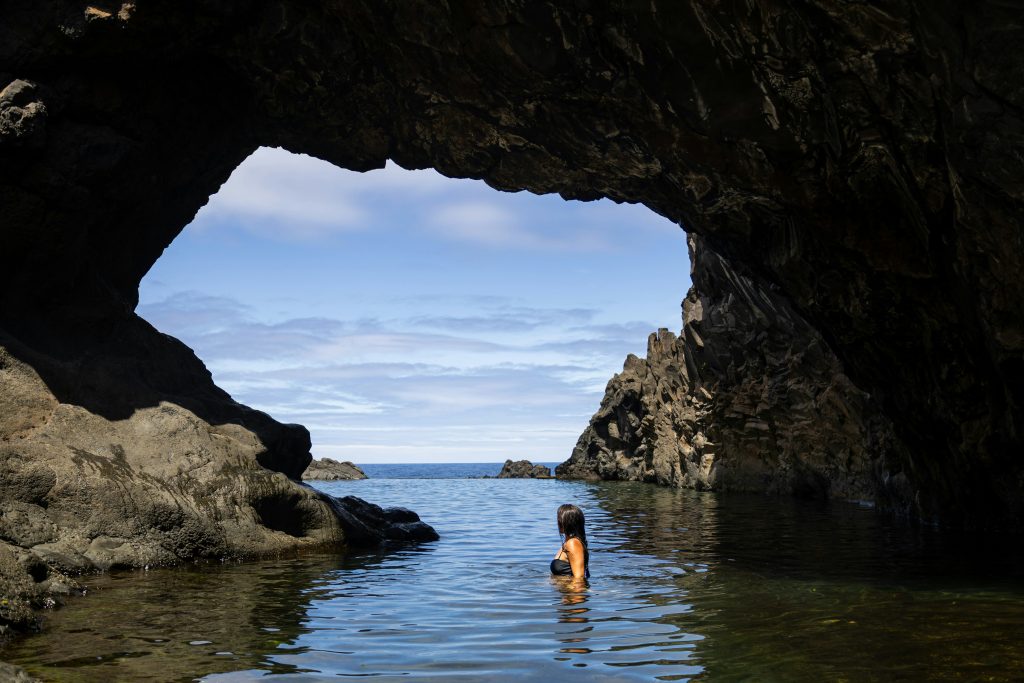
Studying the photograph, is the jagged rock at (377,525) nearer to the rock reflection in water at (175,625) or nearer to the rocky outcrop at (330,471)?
the rock reflection in water at (175,625)

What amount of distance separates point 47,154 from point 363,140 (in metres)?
6.69

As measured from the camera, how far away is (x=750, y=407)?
1704 inches

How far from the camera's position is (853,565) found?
13430mm

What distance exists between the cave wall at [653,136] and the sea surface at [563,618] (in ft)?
13.5

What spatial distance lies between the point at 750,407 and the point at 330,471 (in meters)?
49.6

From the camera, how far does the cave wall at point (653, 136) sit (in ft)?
38.0

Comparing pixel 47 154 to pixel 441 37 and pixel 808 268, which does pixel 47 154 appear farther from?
pixel 808 268

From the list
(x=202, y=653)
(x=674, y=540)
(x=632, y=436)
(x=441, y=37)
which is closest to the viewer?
(x=202, y=653)

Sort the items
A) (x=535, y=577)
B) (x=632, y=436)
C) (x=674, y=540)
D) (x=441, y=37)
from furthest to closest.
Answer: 1. (x=632, y=436)
2. (x=674, y=540)
3. (x=441, y=37)
4. (x=535, y=577)

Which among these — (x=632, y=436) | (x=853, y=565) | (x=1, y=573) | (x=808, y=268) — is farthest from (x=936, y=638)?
(x=632, y=436)

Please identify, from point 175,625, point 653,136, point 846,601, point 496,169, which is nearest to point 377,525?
point 496,169

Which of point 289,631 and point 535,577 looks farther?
point 535,577

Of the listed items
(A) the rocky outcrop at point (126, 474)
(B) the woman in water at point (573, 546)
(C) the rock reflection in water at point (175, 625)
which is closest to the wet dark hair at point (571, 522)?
(B) the woman in water at point (573, 546)

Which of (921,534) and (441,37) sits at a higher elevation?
(441,37)
